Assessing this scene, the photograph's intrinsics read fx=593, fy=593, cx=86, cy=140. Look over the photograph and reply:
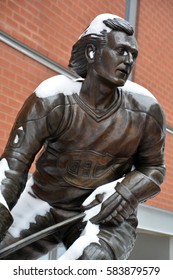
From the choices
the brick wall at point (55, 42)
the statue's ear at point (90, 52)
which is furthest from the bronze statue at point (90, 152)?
the brick wall at point (55, 42)

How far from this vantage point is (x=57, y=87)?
2.03 metres

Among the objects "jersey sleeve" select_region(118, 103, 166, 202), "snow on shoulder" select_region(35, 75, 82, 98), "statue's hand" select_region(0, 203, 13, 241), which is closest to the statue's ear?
"snow on shoulder" select_region(35, 75, 82, 98)

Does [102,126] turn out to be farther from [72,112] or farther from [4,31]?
[4,31]

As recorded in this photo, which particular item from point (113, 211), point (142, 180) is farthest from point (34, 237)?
point (142, 180)

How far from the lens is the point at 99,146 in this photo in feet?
6.57

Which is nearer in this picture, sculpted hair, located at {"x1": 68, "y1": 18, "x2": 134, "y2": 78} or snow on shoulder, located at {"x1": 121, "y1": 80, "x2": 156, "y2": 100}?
sculpted hair, located at {"x1": 68, "y1": 18, "x2": 134, "y2": 78}

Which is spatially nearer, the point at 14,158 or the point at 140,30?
the point at 14,158

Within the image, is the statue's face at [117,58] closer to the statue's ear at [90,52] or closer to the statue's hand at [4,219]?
the statue's ear at [90,52]

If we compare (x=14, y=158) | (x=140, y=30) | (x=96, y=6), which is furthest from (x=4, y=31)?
(x=14, y=158)

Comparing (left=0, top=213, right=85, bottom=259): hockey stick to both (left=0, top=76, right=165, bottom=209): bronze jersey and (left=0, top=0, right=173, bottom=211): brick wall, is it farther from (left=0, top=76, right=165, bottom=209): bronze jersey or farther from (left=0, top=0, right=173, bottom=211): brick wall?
(left=0, top=0, right=173, bottom=211): brick wall

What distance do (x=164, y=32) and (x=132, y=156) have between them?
4858mm

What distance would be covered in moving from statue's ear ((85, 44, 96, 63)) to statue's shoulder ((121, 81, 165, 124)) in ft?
0.58

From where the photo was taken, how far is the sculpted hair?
1987 mm

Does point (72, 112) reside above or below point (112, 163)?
above
